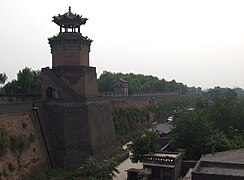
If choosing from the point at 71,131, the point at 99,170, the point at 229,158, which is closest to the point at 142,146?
the point at 99,170

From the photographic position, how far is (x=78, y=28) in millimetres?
29609

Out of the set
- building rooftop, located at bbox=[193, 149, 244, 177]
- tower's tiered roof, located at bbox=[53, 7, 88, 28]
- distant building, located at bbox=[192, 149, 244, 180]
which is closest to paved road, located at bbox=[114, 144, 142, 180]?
distant building, located at bbox=[192, 149, 244, 180]

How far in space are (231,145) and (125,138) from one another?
15.7m

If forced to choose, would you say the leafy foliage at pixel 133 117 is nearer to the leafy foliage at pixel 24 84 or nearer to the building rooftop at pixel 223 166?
the leafy foliage at pixel 24 84

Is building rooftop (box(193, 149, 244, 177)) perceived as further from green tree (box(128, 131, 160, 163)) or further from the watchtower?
the watchtower

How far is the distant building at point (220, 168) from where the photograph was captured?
1414cm

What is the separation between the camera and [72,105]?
26.8 meters

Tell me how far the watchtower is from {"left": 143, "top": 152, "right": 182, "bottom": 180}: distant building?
279 inches

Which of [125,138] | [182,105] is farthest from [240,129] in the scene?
[182,105]

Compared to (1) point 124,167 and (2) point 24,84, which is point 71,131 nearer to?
(1) point 124,167

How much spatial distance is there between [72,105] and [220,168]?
14.6 meters

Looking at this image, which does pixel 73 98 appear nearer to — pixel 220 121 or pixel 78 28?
pixel 78 28

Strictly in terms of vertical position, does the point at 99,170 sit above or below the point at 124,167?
above

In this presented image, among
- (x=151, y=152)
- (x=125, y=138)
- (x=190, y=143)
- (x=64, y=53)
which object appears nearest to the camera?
(x=151, y=152)
